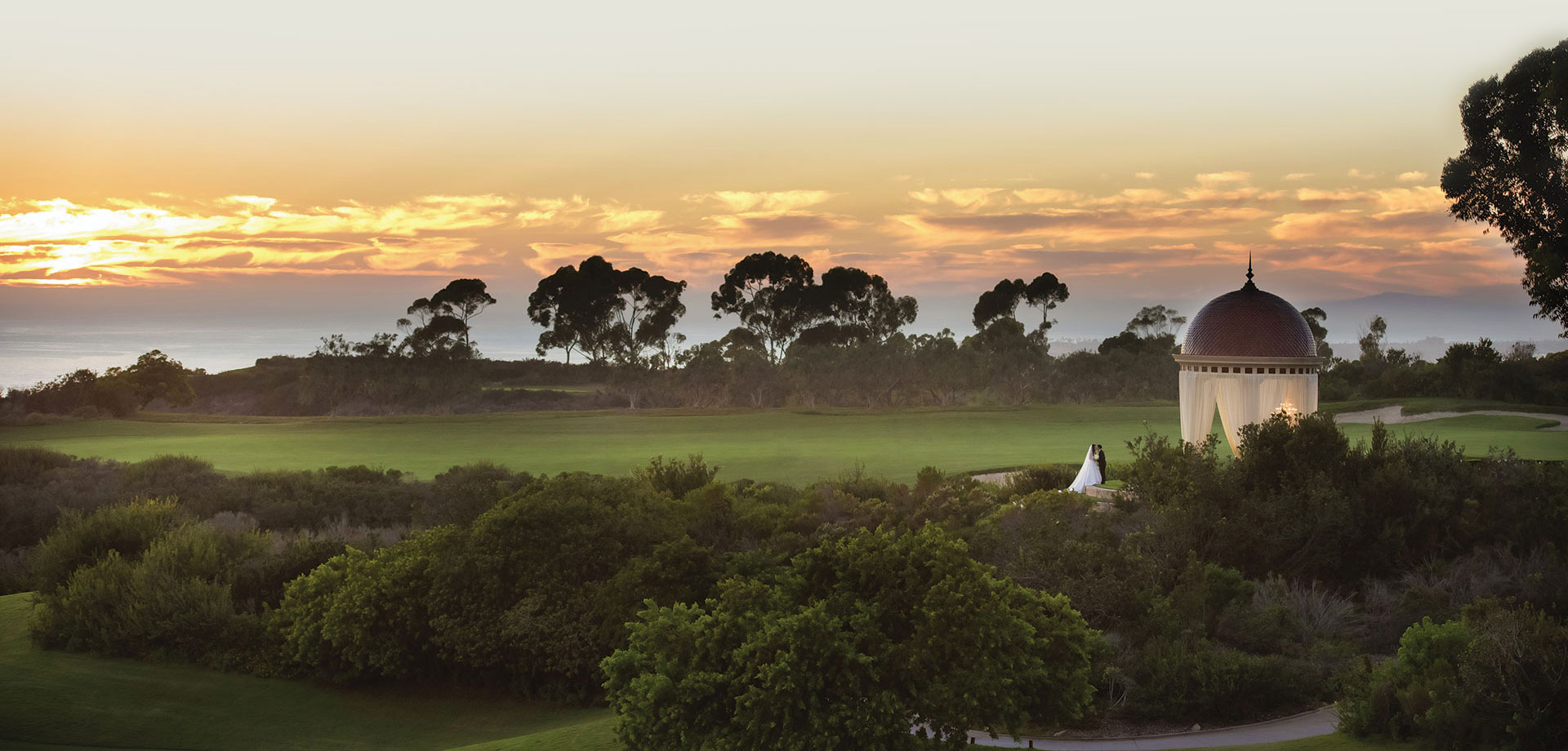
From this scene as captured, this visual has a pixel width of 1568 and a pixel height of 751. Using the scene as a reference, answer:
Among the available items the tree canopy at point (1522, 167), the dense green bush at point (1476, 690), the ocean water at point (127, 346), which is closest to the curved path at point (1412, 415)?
the tree canopy at point (1522, 167)

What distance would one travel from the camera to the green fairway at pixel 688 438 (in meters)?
28.2

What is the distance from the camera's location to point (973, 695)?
7.87m

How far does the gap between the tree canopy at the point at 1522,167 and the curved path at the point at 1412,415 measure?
12262 mm

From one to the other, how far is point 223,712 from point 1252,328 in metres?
15.7

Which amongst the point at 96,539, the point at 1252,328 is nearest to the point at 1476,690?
the point at 1252,328

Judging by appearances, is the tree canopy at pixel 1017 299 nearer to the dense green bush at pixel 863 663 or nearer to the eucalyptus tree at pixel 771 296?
the eucalyptus tree at pixel 771 296

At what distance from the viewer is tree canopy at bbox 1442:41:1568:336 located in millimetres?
15391

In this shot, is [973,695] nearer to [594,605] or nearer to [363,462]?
[594,605]

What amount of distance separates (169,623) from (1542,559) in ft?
57.3

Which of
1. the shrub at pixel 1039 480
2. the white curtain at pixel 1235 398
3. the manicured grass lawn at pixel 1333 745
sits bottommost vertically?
the manicured grass lawn at pixel 1333 745

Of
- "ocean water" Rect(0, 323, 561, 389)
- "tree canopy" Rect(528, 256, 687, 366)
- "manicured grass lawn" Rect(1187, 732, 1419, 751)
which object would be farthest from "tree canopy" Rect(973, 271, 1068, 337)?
"manicured grass lawn" Rect(1187, 732, 1419, 751)

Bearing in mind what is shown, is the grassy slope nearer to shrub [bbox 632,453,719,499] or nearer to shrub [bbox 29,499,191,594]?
shrub [bbox 29,499,191,594]

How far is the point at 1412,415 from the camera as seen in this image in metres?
30.2

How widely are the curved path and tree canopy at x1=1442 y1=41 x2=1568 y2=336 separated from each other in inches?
483
